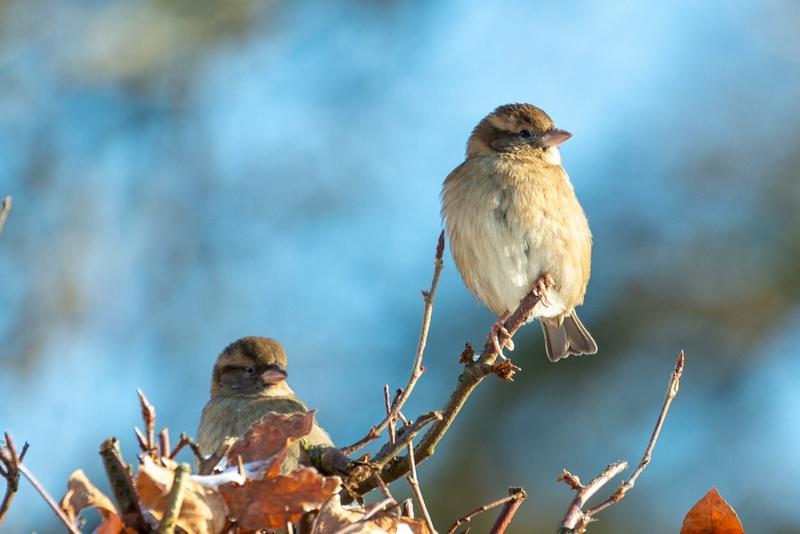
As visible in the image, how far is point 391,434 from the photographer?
8.14ft

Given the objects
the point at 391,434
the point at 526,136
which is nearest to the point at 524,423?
the point at 526,136

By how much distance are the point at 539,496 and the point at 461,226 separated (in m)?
4.02

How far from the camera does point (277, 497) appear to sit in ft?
6.05

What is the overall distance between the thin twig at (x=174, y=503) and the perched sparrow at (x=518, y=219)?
3.11m

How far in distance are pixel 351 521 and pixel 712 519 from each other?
598 millimetres

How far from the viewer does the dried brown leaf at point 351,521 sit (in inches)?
76.2

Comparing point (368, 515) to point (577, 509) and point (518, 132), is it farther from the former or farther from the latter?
point (518, 132)

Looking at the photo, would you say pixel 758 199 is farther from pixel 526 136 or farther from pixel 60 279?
pixel 526 136

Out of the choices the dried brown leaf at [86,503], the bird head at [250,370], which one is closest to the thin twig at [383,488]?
the dried brown leaf at [86,503]

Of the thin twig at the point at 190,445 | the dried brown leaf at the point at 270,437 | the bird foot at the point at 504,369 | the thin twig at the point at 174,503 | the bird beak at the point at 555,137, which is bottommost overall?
the thin twig at the point at 174,503

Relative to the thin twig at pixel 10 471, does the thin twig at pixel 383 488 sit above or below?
above

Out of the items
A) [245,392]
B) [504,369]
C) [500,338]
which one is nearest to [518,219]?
[245,392]

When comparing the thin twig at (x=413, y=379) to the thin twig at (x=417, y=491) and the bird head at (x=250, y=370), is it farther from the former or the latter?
the bird head at (x=250, y=370)

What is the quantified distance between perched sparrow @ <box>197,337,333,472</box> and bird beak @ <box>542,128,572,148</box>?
1409 millimetres
